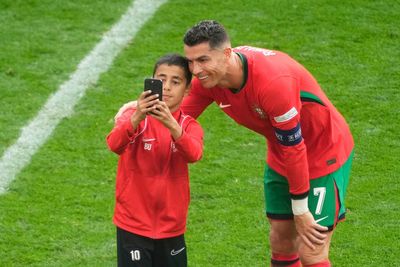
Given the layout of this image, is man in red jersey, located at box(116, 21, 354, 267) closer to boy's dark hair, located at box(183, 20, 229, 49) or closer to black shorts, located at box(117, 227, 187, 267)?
boy's dark hair, located at box(183, 20, 229, 49)

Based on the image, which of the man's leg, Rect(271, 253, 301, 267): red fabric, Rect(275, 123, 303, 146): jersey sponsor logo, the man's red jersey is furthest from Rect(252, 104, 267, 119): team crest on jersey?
Rect(271, 253, 301, 267): red fabric

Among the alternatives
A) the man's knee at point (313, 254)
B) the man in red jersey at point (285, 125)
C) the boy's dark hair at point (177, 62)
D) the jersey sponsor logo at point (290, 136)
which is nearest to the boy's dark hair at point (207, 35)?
the man in red jersey at point (285, 125)

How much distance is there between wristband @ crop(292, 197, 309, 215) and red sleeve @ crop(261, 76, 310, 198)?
0.08m

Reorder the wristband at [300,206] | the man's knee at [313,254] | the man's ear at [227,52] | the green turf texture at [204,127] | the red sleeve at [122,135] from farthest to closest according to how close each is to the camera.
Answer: the green turf texture at [204,127]
the man's knee at [313,254]
the wristband at [300,206]
the man's ear at [227,52]
the red sleeve at [122,135]

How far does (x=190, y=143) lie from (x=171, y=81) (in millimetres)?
354

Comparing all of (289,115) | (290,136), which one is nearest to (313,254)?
(290,136)

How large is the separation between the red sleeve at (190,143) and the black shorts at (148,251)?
0.50m

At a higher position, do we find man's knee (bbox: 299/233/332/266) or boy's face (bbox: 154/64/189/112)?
boy's face (bbox: 154/64/189/112)

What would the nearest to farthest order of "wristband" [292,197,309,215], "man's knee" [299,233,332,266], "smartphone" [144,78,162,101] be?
"smartphone" [144,78,162,101] < "wristband" [292,197,309,215] < "man's knee" [299,233,332,266]

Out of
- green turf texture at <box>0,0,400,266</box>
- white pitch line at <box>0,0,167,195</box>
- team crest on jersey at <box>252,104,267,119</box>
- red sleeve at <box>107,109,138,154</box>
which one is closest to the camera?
red sleeve at <box>107,109,138,154</box>

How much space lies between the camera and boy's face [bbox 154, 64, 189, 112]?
584 cm

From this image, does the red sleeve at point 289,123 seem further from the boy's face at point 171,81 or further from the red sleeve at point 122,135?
the red sleeve at point 122,135

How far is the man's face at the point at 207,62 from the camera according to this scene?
577cm

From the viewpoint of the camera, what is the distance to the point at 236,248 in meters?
7.39
